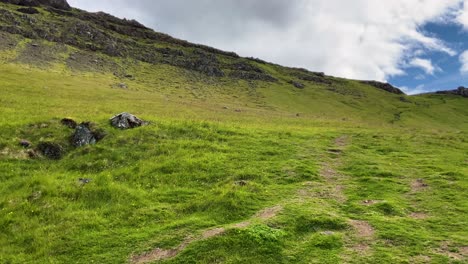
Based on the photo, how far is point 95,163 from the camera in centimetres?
2612

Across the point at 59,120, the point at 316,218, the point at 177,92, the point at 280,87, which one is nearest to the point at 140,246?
the point at 316,218

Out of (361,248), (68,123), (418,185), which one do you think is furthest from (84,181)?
(418,185)

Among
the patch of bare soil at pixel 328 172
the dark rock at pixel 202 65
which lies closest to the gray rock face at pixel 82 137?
the patch of bare soil at pixel 328 172

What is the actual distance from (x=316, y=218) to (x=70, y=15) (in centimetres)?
17802

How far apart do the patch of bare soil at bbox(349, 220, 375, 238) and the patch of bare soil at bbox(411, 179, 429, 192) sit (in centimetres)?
805

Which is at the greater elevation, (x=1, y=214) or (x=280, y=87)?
(x=280, y=87)

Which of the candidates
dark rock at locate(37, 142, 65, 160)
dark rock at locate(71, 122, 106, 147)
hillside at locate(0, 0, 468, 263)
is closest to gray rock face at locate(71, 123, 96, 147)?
dark rock at locate(71, 122, 106, 147)

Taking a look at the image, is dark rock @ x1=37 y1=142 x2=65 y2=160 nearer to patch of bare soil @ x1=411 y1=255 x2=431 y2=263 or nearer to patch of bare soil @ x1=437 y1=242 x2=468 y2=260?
patch of bare soil @ x1=411 y1=255 x2=431 y2=263

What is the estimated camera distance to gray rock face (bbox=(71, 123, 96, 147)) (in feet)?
95.8

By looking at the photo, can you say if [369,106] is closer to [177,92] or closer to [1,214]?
[177,92]

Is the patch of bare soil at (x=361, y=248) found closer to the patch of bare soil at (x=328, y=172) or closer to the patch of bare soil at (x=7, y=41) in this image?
the patch of bare soil at (x=328, y=172)

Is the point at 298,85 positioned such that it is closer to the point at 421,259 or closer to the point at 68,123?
the point at 68,123

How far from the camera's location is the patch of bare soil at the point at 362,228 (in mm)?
16094

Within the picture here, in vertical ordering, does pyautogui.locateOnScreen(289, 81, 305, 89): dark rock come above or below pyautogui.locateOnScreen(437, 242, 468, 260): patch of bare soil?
above
